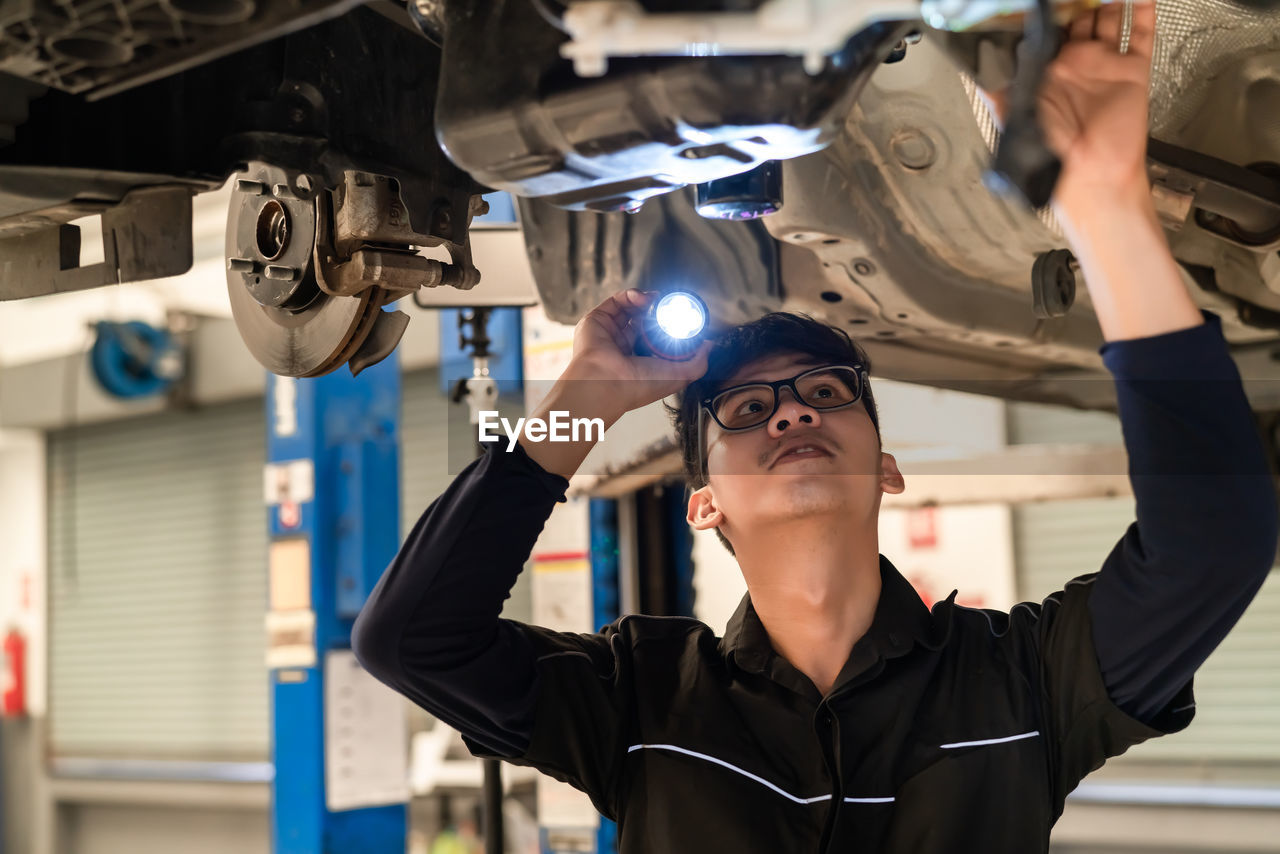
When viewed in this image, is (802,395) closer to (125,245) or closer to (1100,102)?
(1100,102)

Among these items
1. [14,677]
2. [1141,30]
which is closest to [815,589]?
[1141,30]

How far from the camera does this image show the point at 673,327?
1.55 m

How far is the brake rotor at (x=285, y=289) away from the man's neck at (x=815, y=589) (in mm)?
561

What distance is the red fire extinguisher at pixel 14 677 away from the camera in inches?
347

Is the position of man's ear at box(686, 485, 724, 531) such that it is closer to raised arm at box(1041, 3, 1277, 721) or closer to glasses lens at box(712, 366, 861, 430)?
glasses lens at box(712, 366, 861, 430)

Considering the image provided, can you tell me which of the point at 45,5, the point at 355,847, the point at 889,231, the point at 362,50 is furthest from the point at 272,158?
the point at 355,847

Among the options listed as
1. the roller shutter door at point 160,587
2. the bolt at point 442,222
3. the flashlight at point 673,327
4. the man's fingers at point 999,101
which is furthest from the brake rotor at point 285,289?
the roller shutter door at point 160,587

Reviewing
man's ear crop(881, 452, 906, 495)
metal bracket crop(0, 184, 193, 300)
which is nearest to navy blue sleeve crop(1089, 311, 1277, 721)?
man's ear crop(881, 452, 906, 495)

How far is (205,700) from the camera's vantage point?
25.7ft

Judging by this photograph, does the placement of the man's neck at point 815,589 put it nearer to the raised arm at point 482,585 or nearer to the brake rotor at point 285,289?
the raised arm at point 482,585

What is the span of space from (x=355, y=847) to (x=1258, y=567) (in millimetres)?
3156

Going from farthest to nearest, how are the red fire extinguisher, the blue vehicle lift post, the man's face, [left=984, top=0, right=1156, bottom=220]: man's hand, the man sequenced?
the red fire extinguisher → the blue vehicle lift post → the man's face → the man → [left=984, top=0, right=1156, bottom=220]: man's hand

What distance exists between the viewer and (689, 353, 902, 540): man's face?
143 cm

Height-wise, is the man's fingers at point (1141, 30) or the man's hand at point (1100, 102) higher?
the man's fingers at point (1141, 30)
